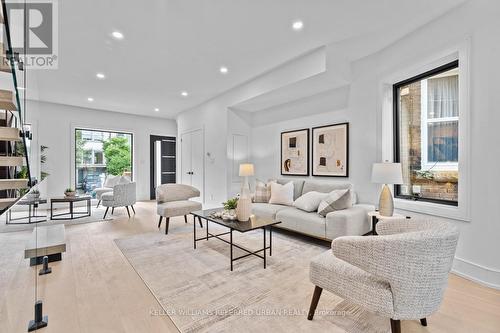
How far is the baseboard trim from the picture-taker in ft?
7.07

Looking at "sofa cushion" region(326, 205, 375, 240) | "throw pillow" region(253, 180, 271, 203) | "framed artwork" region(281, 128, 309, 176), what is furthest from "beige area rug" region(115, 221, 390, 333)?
"framed artwork" region(281, 128, 309, 176)

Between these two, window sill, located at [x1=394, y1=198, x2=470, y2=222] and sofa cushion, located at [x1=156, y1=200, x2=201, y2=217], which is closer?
window sill, located at [x1=394, y1=198, x2=470, y2=222]

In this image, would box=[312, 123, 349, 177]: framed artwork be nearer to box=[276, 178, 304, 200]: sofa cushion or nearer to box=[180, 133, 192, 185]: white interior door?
box=[276, 178, 304, 200]: sofa cushion

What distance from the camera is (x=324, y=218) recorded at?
10.7ft

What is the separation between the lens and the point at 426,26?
2.73 m

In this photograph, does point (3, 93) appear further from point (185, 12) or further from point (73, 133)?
point (73, 133)

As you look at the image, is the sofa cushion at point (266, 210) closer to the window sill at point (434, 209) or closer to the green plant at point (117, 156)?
the window sill at point (434, 209)

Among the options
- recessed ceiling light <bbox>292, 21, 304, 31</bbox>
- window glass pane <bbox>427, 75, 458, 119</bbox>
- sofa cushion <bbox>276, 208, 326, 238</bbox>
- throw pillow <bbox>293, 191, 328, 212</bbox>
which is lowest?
sofa cushion <bbox>276, 208, 326, 238</bbox>

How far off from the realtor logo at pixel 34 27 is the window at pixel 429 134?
4.34m

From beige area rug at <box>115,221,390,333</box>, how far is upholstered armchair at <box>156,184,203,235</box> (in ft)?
2.14

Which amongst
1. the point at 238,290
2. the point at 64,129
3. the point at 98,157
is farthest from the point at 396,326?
the point at 98,157

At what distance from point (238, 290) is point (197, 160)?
4.68m

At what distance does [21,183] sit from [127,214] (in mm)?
4405

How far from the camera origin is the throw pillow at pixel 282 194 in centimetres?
420
